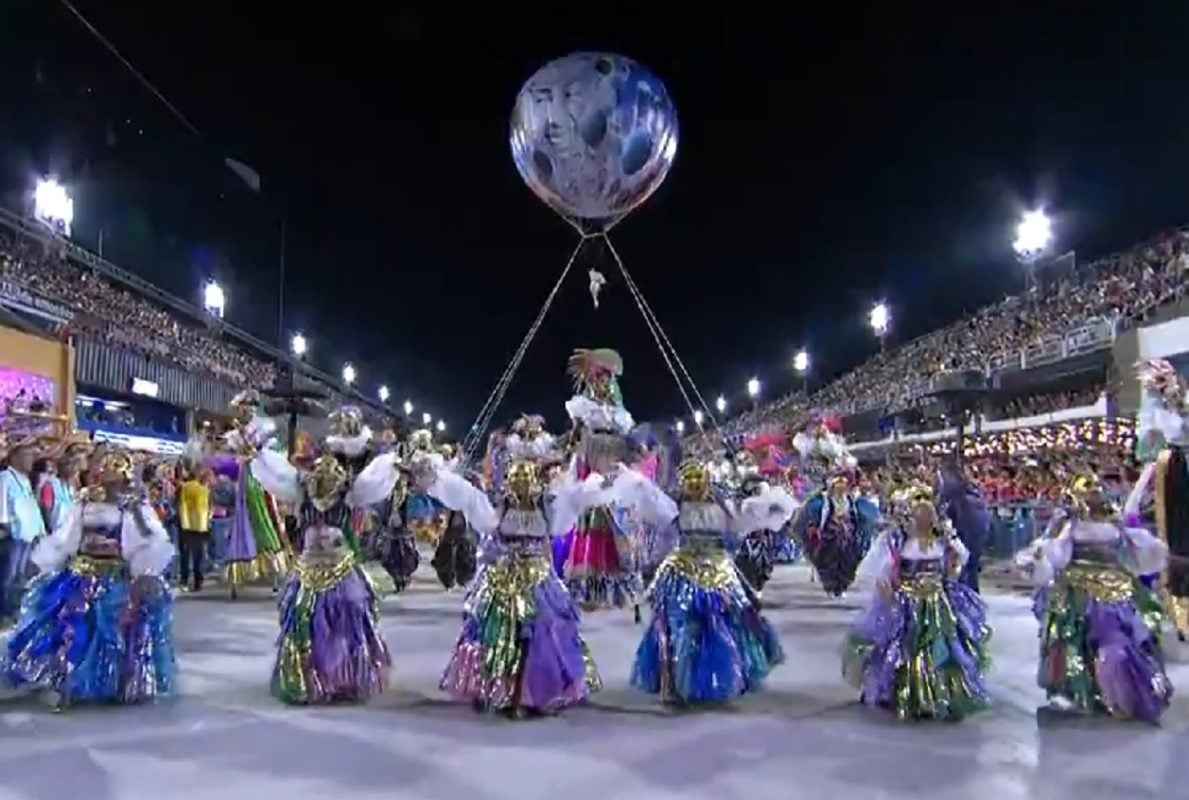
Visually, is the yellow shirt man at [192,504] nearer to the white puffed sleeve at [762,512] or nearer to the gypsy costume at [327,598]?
the gypsy costume at [327,598]

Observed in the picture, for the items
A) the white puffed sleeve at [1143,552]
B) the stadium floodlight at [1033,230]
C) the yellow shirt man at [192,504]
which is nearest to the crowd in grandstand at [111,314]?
the yellow shirt man at [192,504]

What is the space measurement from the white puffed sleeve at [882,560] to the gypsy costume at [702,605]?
24.0 inches

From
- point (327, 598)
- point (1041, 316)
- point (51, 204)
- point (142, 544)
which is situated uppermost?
point (51, 204)

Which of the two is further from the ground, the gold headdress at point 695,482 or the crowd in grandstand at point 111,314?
the crowd in grandstand at point 111,314

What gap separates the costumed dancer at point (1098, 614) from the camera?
6.46m

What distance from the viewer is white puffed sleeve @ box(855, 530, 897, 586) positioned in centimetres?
693

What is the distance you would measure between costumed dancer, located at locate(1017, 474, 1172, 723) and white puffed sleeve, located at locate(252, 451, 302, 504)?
4660 mm

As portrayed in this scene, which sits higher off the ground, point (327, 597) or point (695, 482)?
point (695, 482)

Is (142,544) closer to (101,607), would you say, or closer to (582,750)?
(101,607)

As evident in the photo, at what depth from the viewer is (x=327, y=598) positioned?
692 centimetres

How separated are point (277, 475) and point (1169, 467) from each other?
7.20 m

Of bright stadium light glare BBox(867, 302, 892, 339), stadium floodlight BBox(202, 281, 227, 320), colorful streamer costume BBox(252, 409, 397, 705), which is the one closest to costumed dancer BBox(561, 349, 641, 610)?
colorful streamer costume BBox(252, 409, 397, 705)

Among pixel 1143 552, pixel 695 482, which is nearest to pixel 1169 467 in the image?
pixel 1143 552

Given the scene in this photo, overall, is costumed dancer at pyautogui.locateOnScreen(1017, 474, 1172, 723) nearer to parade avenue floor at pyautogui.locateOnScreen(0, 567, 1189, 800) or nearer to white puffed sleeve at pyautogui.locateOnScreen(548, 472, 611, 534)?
parade avenue floor at pyautogui.locateOnScreen(0, 567, 1189, 800)
